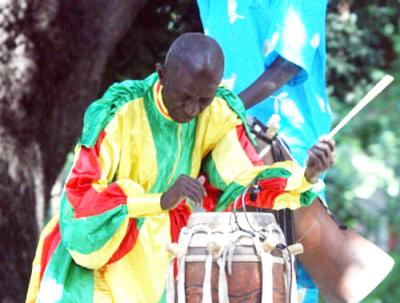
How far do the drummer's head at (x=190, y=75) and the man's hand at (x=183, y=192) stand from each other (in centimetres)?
30

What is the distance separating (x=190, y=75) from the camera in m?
5.18

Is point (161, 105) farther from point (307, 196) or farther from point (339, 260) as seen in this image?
point (339, 260)

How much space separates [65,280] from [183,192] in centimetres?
62

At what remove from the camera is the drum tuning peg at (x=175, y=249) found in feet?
16.2

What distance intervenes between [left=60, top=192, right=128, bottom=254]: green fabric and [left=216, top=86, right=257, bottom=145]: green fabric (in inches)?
24.0

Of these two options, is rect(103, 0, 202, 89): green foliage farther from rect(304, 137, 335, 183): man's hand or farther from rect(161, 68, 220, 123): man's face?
rect(304, 137, 335, 183): man's hand

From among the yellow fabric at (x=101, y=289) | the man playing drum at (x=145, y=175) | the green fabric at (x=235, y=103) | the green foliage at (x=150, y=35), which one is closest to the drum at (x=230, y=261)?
the man playing drum at (x=145, y=175)

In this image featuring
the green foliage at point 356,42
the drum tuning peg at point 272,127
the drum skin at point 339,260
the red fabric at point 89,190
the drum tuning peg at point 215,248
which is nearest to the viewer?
the drum tuning peg at point 215,248

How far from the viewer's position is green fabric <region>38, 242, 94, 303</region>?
5277 millimetres

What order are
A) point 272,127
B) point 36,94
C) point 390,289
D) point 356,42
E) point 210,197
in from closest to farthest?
point 210,197 → point 272,127 → point 36,94 → point 356,42 → point 390,289

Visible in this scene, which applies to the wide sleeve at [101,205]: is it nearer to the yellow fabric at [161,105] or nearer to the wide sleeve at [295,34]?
the yellow fabric at [161,105]

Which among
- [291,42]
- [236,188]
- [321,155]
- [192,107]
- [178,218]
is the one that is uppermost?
[291,42]

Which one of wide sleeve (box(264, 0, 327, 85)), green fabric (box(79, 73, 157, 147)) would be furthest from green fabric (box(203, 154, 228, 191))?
wide sleeve (box(264, 0, 327, 85))

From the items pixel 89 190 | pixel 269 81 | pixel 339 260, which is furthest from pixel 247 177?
pixel 339 260
